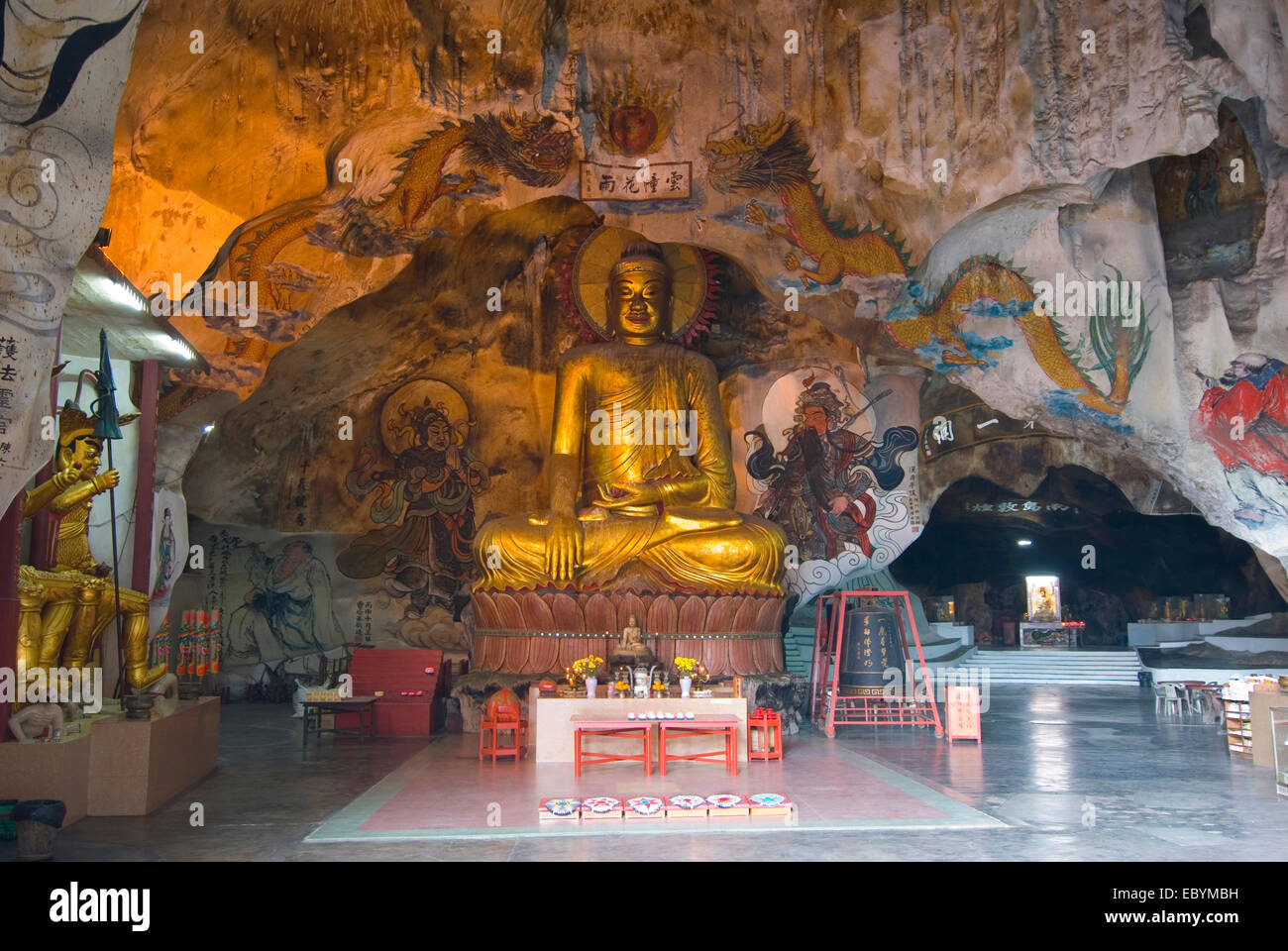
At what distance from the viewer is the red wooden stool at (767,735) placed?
7.72 metres

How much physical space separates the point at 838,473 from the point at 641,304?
8.93ft

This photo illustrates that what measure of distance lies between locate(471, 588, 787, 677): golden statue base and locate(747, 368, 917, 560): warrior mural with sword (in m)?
1.70

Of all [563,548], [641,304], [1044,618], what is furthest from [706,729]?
[1044,618]

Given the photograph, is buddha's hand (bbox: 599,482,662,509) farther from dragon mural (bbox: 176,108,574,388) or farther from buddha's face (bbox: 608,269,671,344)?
dragon mural (bbox: 176,108,574,388)

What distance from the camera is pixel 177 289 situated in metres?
7.98

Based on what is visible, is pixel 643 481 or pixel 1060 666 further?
pixel 1060 666

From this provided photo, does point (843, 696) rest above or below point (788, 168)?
below

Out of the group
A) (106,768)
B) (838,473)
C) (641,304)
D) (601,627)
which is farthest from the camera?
(838,473)

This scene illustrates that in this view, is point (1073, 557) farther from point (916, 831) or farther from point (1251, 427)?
point (916, 831)

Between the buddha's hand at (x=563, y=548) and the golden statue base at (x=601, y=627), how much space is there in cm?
20

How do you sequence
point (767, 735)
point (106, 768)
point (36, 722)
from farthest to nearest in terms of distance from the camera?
point (767, 735), point (106, 768), point (36, 722)

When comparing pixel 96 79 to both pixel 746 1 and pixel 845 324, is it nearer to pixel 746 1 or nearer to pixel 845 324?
pixel 746 1

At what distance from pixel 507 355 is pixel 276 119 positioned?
409 centimetres

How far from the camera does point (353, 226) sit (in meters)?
9.12
